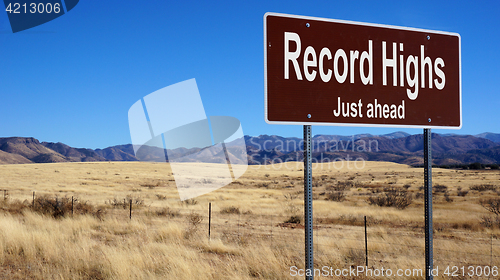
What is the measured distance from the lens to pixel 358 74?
3.13m

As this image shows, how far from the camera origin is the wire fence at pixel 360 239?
9086 mm

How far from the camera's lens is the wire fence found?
9.09 m

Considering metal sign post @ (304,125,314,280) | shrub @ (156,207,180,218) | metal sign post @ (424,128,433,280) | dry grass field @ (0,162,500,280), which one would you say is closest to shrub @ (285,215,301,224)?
dry grass field @ (0,162,500,280)

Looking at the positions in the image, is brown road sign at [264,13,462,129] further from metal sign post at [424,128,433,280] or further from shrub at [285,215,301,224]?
shrub at [285,215,301,224]

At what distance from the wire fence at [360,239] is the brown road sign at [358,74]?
19.3ft

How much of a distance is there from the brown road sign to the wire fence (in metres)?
5.87

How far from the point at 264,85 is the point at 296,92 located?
31cm

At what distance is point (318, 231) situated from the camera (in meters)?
13.1

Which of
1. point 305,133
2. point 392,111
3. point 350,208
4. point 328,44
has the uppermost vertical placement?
point 328,44

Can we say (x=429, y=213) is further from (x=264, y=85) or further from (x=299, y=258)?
(x=299, y=258)

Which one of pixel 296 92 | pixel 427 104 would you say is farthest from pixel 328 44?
pixel 427 104

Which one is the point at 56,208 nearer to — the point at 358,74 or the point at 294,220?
the point at 294,220

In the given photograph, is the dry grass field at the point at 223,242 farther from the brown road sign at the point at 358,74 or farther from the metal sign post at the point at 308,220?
the brown road sign at the point at 358,74

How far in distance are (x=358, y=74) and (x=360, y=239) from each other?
9798 millimetres
